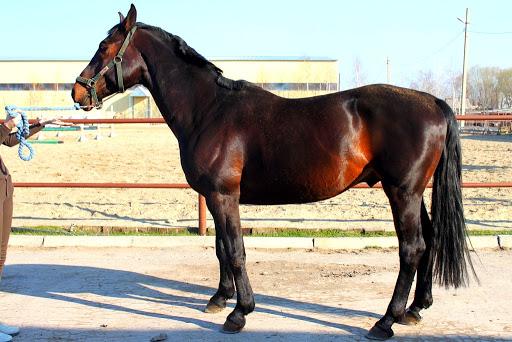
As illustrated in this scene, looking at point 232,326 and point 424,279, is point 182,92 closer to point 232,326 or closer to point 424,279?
point 232,326

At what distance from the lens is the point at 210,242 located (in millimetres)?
6633

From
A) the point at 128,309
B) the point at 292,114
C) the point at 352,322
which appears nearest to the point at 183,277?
the point at 128,309

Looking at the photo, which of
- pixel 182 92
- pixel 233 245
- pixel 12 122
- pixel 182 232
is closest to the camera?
pixel 12 122

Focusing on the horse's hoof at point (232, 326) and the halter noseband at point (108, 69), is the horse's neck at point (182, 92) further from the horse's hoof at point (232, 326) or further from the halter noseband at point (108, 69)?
the horse's hoof at point (232, 326)

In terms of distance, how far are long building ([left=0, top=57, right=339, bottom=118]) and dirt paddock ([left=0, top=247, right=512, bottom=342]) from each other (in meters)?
40.9

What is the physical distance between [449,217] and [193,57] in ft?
7.42

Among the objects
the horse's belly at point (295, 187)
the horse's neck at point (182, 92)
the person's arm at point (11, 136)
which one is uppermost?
the horse's neck at point (182, 92)

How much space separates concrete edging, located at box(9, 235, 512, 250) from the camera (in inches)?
254

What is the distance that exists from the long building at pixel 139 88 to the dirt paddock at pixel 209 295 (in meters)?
40.9

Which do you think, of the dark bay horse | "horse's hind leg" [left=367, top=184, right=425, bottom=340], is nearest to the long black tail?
the dark bay horse

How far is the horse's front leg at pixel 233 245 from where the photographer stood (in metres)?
3.92

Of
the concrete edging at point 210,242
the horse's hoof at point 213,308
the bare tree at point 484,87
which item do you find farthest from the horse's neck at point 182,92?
the bare tree at point 484,87

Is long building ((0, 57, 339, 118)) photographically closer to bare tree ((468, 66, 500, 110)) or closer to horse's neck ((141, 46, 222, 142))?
bare tree ((468, 66, 500, 110))

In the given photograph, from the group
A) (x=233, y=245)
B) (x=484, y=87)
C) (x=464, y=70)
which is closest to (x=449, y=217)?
(x=233, y=245)
